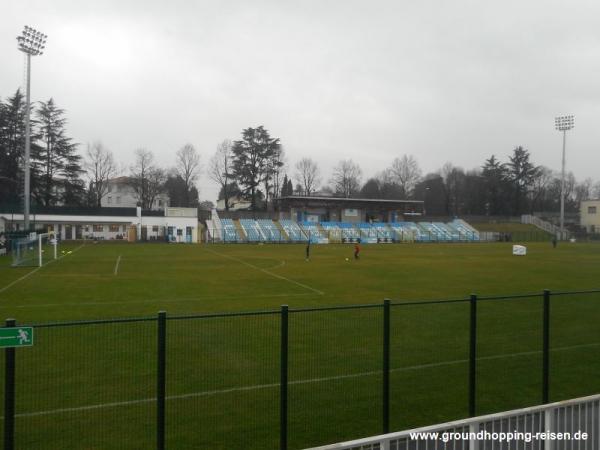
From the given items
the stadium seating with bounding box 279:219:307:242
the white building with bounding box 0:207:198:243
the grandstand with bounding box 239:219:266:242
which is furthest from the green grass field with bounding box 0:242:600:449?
the stadium seating with bounding box 279:219:307:242

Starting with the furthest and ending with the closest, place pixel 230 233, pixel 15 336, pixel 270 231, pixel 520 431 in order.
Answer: pixel 270 231 < pixel 230 233 < pixel 520 431 < pixel 15 336

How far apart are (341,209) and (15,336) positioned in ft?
264

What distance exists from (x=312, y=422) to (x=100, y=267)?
28031 millimetres

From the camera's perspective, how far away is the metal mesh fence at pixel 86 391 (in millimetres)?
6949

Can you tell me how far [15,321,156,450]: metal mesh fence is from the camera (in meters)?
6.95

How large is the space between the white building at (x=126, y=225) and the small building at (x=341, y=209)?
58.9 feet

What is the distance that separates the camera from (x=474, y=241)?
8162 centimetres

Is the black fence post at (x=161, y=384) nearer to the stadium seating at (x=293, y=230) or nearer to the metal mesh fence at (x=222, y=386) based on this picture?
the metal mesh fence at (x=222, y=386)

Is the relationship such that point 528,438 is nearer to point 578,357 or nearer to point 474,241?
point 578,357

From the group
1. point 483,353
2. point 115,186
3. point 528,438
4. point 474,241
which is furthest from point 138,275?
point 115,186

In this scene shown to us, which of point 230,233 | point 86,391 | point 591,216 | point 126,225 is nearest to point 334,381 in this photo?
point 86,391

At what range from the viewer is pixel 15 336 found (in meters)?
5.30

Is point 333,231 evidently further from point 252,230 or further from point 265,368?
point 265,368

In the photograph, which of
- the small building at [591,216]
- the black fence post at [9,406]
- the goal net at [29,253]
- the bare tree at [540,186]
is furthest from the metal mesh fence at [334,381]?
the bare tree at [540,186]
